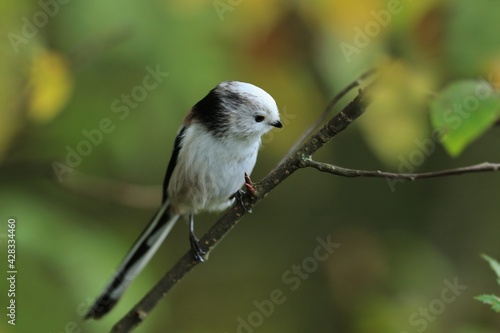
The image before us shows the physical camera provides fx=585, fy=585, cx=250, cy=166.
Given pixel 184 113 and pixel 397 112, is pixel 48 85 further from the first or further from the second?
pixel 397 112

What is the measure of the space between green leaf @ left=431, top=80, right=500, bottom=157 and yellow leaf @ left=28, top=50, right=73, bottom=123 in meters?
1.84

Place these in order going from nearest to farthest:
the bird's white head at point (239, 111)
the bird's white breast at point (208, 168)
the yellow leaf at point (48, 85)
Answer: the bird's white head at point (239, 111) < the bird's white breast at point (208, 168) < the yellow leaf at point (48, 85)

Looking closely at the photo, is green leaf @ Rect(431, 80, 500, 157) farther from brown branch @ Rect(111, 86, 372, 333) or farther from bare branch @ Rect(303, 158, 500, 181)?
brown branch @ Rect(111, 86, 372, 333)

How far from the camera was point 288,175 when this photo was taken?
178 centimetres

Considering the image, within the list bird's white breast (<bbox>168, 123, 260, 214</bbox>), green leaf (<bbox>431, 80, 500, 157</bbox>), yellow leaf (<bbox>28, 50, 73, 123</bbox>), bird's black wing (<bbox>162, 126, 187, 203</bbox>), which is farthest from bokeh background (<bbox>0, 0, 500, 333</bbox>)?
bird's white breast (<bbox>168, 123, 260, 214</bbox>)

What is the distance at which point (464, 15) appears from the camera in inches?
108

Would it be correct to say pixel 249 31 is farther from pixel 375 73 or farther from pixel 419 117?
pixel 375 73

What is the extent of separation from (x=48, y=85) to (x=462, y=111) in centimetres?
199

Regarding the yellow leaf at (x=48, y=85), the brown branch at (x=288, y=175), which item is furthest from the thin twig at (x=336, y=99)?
the yellow leaf at (x=48, y=85)

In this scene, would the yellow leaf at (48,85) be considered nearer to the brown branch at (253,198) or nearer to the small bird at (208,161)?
the small bird at (208,161)

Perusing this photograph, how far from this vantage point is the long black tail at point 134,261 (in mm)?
2648

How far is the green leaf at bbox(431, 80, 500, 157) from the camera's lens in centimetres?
208

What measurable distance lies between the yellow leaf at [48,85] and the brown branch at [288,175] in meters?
1.23

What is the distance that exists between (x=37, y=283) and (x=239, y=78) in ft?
5.25
